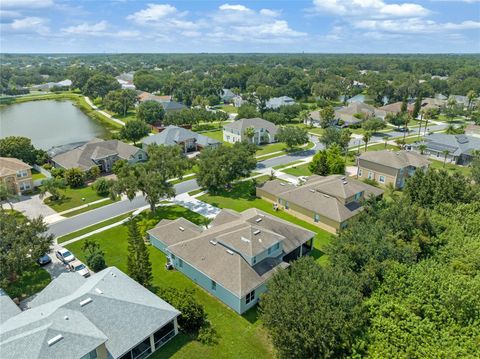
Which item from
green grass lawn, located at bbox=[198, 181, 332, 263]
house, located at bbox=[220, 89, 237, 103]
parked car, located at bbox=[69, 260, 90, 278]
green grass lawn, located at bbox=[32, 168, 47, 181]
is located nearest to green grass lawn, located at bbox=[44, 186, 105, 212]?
green grass lawn, located at bbox=[32, 168, 47, 181]

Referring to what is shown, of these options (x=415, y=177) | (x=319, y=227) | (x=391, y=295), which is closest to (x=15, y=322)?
(x=391, y=295)

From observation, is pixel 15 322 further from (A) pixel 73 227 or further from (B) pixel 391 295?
(B) pixel 391 295

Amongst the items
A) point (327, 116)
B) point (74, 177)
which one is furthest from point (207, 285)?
point (327, 116)

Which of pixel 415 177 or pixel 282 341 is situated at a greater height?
pixel 415 177

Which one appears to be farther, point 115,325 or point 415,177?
point 415,177

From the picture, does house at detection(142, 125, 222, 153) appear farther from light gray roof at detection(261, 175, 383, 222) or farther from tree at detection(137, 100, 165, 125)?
light gray roof at detection(261, 175, 383, 222)

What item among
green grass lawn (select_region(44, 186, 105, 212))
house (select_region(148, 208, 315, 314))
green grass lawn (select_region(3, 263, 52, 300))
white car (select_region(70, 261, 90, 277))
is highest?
house (select_region(148, 208, 315, 314))
